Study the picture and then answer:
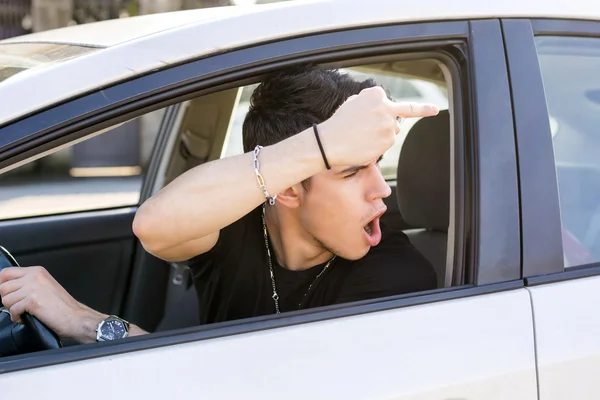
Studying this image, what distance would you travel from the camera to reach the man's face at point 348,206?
1.75 m

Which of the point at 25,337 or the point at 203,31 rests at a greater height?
the point at 203,31

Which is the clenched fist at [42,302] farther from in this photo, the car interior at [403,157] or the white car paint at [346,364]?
the car interior at [403,157]

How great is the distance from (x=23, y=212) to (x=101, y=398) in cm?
165

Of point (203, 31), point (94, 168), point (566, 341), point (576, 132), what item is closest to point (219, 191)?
point (203, 31)

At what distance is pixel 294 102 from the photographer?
1761 mm

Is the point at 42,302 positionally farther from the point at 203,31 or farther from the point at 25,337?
the point at 203,31

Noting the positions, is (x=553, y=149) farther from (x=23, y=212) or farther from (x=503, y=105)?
(x=23, y=212)

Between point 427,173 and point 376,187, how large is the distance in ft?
1.18

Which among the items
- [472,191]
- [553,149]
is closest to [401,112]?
[472,191]

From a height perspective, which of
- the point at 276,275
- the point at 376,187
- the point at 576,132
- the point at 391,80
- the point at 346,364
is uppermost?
the point at 391,80

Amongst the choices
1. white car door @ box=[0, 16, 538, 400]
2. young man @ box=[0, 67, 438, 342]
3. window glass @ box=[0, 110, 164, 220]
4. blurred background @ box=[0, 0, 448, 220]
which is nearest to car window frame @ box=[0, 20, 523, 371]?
white car door @ box=[0, 16, 538, 400]

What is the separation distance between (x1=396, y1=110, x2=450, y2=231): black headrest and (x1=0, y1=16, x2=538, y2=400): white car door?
407mm

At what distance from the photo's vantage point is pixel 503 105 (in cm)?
153

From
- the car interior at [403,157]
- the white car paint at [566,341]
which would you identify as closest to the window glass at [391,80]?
the car interior at [403,157]
